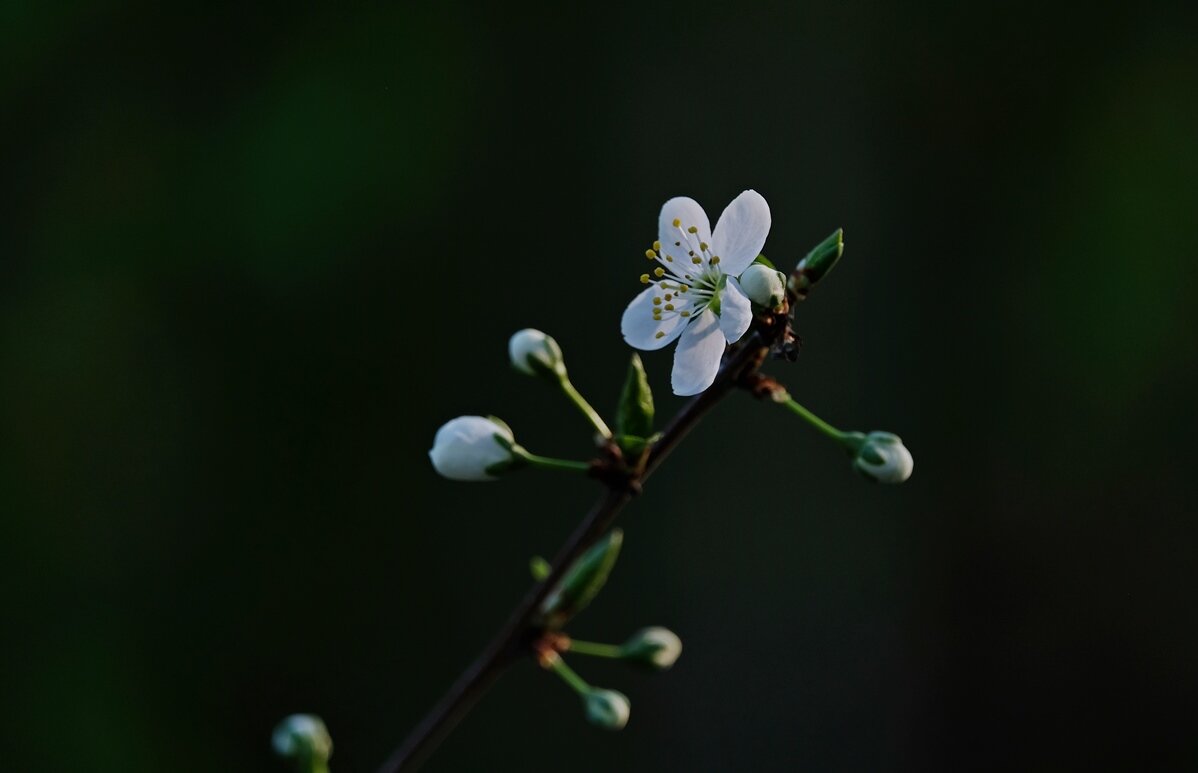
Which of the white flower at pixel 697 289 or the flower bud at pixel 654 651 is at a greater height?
the white flower at pixel 697 289

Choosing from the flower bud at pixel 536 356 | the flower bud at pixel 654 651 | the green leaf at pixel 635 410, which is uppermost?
the green leaf at pixel 635 410

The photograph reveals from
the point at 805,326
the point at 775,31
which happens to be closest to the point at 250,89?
the point at 775,31

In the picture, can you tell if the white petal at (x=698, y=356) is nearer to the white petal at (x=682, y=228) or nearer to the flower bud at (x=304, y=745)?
the white petal at (x=682, y=228)

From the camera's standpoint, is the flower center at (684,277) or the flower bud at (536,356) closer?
the flower bud at (536,356)

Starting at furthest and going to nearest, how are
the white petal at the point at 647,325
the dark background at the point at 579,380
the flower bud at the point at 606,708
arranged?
1. the dark background at the point at 579,380
2. the white petal at the point at 647,325
3. the flower bud at the point at 606,708

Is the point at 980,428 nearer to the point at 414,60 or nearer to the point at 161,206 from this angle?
the point at 414,60

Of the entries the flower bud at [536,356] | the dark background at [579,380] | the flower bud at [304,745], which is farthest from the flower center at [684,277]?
the dark background at [579,380]

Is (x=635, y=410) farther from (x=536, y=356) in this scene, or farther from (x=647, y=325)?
(x=647, y=325)
